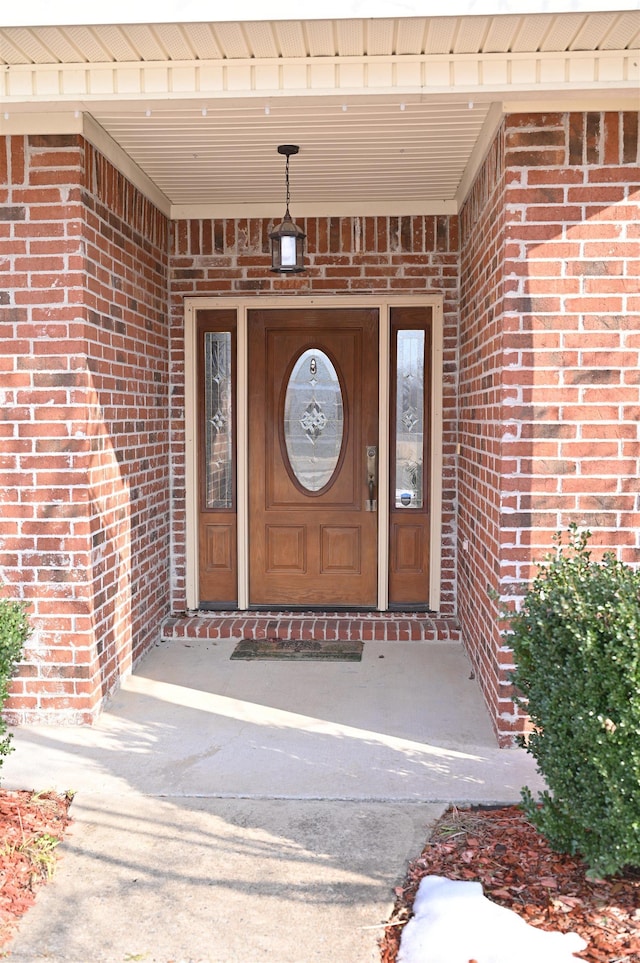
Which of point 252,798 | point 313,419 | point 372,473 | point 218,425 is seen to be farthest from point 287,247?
point 252,798

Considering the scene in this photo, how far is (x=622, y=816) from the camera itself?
97.4 inches

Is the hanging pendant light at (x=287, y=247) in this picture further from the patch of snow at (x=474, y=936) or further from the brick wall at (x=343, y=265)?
the patch of snow at (x=474, y=936)

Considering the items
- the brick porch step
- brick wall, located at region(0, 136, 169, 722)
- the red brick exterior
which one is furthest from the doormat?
brick wall, located at region(0, 136, 169, 722)

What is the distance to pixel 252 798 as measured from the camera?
3.44 m

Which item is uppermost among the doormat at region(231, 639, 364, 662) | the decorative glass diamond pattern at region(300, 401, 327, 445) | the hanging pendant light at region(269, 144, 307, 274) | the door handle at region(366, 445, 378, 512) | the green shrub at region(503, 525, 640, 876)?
the hanging pendant light at region(269, 144, 307, 274)

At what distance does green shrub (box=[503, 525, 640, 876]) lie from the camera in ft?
8.09

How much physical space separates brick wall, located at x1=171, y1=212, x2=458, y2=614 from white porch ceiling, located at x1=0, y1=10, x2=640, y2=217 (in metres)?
1.33

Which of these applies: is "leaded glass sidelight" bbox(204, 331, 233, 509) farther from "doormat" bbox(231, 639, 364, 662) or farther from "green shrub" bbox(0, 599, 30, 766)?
"green shrub" bbox(0, 599, 30, 766)

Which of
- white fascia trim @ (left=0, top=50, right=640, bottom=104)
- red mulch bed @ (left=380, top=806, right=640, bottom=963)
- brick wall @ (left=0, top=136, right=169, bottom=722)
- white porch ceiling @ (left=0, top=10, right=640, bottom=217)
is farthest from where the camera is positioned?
brick wall @ (left=0, top=136, right=169, bottom=722)

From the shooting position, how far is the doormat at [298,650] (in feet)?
17.4

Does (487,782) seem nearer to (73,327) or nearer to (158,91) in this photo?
(73,327)

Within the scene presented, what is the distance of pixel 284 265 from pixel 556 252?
1.72 metres

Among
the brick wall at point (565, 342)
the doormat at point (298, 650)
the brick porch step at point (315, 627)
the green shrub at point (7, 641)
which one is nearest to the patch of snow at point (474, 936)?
the brick wall at point (565, 342)

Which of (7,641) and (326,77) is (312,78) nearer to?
(326,77)
